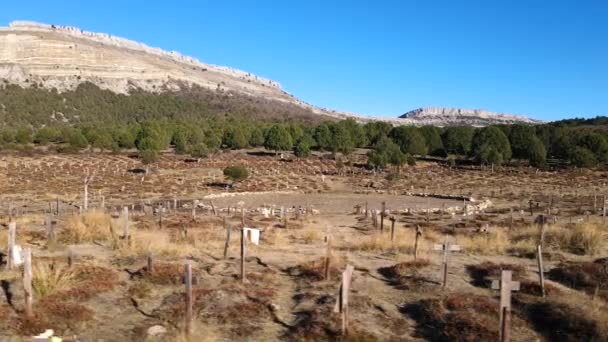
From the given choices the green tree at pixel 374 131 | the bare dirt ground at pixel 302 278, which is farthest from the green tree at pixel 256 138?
the bare dirt ground at pixel 302 278

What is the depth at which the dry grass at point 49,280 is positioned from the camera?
12.9m

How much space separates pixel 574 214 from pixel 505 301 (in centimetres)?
2769

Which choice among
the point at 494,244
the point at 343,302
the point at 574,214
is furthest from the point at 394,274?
the point at 574,214

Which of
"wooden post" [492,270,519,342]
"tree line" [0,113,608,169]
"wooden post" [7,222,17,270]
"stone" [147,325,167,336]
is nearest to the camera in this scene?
"wooden post" [492,270,519,342]

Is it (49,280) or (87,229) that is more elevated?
(49,280)

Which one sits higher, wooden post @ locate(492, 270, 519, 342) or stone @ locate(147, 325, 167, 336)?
wooden post @ locate(492, 270, 519, 342)

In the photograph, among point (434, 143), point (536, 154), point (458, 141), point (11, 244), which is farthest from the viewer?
point (434, 143)

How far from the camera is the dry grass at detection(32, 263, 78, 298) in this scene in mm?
12948

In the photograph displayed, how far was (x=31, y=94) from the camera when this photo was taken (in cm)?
13875

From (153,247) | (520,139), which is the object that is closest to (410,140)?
(520,139)

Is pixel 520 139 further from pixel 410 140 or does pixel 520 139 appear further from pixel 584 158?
pixel 410 140

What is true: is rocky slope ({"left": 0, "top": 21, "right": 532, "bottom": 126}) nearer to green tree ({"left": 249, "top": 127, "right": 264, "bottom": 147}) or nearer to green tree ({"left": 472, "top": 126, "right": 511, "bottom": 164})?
green tree ({"left": 249, "top": 127, "right": 264, "bottom": 147})

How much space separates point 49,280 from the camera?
1335cm

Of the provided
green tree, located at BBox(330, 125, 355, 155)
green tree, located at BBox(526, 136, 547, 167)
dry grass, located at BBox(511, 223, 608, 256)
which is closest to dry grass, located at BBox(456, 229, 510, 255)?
dry grass, located at BBox(511, 223, 608, 256)
